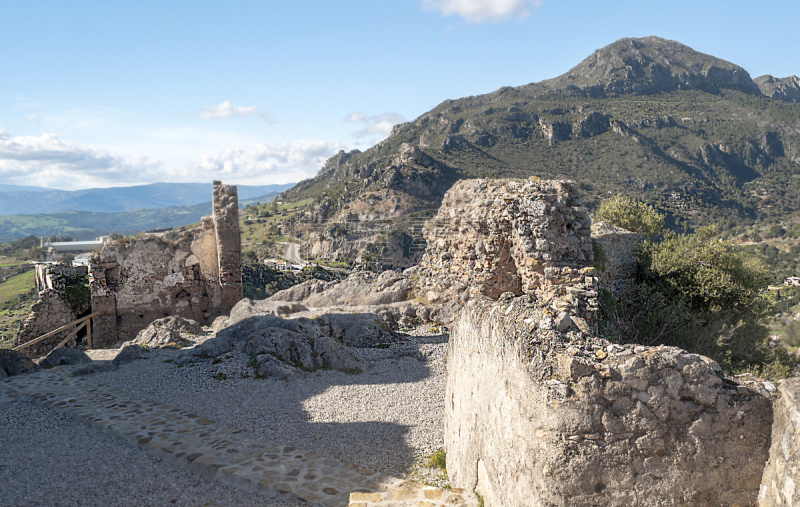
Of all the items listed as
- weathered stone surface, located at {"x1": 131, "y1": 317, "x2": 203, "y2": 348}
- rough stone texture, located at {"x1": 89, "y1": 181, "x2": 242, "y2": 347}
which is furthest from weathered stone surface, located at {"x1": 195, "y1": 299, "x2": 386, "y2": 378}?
rough stone texture, located at {"x1": 89, "y1": 181, "x2": 242, "y2": 347}

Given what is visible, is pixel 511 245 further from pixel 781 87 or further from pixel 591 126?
pixel 781 87

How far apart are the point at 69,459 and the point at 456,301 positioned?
10428 mm

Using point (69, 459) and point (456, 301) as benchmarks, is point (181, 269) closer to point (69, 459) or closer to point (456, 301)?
point (456, 301)

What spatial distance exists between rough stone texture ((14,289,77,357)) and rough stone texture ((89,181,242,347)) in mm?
1252

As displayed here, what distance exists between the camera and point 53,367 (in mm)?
11242

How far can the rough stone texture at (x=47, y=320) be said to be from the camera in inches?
627

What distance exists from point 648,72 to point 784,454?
123m

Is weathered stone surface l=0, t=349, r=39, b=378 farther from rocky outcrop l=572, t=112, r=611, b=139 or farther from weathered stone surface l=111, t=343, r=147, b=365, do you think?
rocky outcrop l=572, t=112, r=611, b=139

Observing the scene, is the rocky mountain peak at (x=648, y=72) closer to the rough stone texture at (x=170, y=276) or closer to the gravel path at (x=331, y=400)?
the rough stone texture at (x=170, y=276)

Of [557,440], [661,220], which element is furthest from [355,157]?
[557,440]

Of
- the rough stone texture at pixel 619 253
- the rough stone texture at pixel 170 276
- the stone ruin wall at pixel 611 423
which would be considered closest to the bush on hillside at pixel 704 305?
the rough stone texture at pixel 619 253

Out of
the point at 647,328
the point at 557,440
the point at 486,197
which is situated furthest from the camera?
the point at 486,197

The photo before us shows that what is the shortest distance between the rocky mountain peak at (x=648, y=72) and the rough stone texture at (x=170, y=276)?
10270 cm

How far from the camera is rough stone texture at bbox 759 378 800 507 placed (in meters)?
3.13
